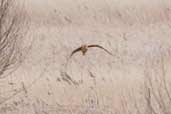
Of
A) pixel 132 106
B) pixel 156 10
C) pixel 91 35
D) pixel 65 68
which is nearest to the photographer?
pixel 132 106

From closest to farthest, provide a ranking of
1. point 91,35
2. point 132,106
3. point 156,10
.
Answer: point 132,106 → point 91,35 → point 156,10

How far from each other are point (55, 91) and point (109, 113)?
4.25 feet

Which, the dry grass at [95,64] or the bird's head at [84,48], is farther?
the bird's head at [84,48]

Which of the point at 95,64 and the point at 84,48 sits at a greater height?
the point at 84,48

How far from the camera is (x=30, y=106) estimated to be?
11.4 meters

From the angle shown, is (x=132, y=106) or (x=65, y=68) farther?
(x=65, y=68)

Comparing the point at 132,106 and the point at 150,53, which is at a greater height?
the point at 150,53

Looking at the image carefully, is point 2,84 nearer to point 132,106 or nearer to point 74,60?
→ point 74,60

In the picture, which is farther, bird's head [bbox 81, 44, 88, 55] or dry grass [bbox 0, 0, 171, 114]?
bird's head [bbox 81, 44, 88, 55]

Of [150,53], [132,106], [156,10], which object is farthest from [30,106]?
[156,10]

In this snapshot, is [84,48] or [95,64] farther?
[95,64]

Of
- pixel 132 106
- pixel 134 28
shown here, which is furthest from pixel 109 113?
pixel 134 28

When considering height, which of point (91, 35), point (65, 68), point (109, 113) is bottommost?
point (109, 113)

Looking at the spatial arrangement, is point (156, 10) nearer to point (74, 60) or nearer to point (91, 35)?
point (91, 35)
